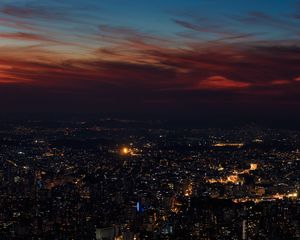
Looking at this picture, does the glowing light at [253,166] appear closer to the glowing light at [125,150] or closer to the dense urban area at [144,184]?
the dense urban area at [144,184]

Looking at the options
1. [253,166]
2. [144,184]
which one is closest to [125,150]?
[253,166]

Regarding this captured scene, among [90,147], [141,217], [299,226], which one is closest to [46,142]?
[90,147]

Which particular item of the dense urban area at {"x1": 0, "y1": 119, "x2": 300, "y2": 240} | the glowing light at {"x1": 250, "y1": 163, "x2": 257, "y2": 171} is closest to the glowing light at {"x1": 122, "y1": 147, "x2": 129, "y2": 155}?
the dense urban area at {"x1": 0, "y1": 119, "x2": 300, "y2": 240}

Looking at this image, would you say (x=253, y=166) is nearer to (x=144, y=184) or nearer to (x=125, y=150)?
(x=125, y=150)

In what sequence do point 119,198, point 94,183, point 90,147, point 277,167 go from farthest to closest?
point 90,147
point 277,167
point 94,183
point 119,198

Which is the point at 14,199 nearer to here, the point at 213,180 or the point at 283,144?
the point at 213,180

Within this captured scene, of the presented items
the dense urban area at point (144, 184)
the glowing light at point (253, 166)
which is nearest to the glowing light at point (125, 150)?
the dense urban area at point (144, 184)

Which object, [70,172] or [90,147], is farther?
[90,147]

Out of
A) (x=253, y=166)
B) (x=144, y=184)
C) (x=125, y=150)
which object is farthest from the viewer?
(x=125, y=150)

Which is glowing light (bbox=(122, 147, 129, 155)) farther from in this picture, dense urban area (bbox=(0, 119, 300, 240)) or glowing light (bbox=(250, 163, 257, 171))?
glowing light (bbox=(250, 163, 257, 171))
